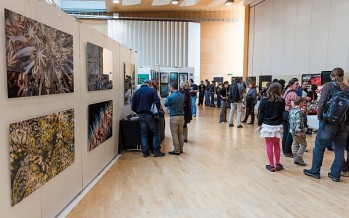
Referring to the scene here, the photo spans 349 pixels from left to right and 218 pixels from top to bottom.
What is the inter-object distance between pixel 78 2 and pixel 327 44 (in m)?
12.7

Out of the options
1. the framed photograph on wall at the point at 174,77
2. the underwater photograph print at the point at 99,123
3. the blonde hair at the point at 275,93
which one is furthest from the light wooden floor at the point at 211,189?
the framed photograph on wall at the point at 174,77

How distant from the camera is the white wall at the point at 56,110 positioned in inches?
93.1

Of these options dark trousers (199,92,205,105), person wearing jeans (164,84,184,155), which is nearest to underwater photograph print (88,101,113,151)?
person wearing jeans (164,84,184,155)

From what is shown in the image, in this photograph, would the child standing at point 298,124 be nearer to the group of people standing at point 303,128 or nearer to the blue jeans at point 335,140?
the group of people standing at point 303,128

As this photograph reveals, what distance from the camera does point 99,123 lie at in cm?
483

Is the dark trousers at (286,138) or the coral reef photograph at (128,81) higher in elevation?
the coral reef photograph at (128,81)

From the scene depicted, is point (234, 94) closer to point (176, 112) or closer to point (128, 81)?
point (128, 81)

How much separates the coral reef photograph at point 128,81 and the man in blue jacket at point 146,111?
817 millimetres

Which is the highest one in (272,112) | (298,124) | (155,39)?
(155,39)

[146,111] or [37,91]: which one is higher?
[37,91]

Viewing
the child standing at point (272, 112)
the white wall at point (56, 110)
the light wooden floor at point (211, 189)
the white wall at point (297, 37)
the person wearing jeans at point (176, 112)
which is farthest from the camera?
the white wall at point (297, 37)

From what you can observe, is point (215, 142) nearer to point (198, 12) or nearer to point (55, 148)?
point (55, 148)

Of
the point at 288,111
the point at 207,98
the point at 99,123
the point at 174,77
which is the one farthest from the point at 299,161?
the point at 207,98

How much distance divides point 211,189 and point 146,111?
2.25 m
